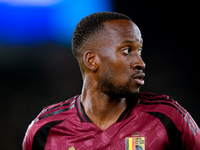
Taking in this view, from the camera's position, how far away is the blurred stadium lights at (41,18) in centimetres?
281

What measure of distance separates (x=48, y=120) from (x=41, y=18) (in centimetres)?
152

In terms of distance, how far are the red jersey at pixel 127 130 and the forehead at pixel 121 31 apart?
462mm

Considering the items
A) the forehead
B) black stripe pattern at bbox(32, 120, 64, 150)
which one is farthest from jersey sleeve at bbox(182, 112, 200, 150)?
black stripe pattern at bbox(32, 120, 64, 150)

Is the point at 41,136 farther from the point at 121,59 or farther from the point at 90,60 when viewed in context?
the point at 121,59

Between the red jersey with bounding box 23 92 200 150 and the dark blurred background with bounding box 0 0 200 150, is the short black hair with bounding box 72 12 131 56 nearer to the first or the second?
the red jersey with bounding box 23 92 200 150

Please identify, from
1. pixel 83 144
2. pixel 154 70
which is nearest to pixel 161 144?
pixel 83 144

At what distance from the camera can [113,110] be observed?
1.64 m

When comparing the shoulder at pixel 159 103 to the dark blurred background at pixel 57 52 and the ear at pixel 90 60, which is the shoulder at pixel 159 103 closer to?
the ear at pixel 90 60

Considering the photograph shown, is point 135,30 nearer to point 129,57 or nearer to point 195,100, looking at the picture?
point 129,57

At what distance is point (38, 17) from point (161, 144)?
2021mm

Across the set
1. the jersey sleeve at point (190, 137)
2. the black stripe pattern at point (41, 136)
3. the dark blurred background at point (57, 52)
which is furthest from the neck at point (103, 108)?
the dark blurred background at point (57, 52)

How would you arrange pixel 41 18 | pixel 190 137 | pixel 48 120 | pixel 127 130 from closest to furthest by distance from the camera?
1. pixel 190 137
2. pixel 127 130
3. pixel 48 120
4. pixel 41 18

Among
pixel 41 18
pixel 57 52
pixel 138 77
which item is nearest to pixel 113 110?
pixel 138 77

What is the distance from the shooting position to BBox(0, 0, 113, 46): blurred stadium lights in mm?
2809
